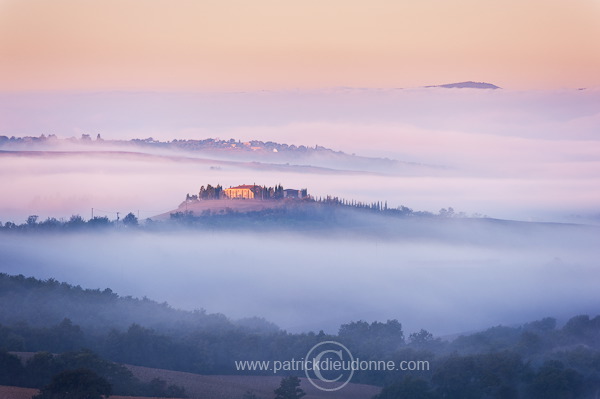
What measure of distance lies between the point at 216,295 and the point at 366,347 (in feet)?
179

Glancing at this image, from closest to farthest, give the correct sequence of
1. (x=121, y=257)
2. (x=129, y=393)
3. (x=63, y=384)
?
1. (x=63, y=384)
2. (x=129, y=393)
3. (x=121, y=257)

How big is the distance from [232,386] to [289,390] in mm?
4647

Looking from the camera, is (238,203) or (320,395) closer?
(320,395)

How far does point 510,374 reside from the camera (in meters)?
47.2

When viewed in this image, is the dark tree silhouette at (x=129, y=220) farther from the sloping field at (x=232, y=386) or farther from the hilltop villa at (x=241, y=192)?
the sloping field at (x=232, y=386)

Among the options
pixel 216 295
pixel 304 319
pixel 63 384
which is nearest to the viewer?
pixel 63 384

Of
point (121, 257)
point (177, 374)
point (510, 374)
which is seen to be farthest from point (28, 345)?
point (121, 257)

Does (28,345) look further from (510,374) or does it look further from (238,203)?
(238,203)

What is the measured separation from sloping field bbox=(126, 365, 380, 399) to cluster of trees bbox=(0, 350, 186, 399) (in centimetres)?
143

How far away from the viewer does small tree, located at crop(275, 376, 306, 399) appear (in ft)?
136

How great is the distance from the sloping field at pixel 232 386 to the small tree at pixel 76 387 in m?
5.51

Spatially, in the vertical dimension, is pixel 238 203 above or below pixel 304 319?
above

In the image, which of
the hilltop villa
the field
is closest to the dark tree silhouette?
the hilltop villa

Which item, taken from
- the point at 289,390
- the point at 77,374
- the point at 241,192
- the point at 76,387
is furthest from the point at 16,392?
the point at 241,192
